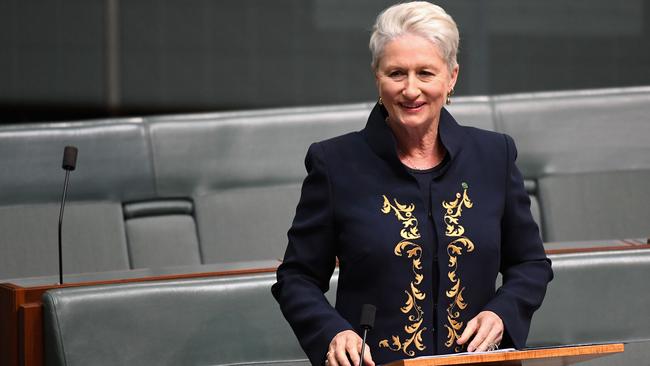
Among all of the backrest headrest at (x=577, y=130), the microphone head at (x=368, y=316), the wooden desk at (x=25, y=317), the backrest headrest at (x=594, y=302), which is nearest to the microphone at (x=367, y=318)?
the microphone head at (x=368, y=316)

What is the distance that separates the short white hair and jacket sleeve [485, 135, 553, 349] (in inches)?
7.9

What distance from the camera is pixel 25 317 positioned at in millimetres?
2074

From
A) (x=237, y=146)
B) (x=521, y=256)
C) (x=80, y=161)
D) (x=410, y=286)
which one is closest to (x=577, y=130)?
(x=237, y=146)

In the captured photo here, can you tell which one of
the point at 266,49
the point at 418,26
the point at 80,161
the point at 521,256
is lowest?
the point at 80,161

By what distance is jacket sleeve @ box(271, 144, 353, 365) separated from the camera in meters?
1.56

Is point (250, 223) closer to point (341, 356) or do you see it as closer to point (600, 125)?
point (600, 125)

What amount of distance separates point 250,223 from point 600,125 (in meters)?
1.04

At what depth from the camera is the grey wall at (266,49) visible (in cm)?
384

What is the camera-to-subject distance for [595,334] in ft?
7.58

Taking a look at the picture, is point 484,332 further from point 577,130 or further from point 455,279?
point 577,130

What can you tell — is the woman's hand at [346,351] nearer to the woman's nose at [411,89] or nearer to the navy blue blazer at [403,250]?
the navy blue blazer at [403,250]

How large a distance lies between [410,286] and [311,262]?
142 millimetres

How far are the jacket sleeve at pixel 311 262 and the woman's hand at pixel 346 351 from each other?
0.17ft

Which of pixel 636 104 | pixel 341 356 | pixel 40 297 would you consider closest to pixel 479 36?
pixel 636 104
